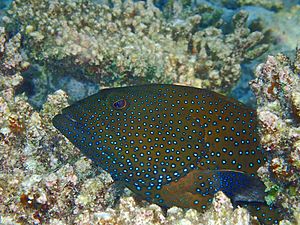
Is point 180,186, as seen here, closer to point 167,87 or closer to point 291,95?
point 167,87

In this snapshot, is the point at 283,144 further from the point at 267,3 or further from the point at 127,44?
the point at 267,3

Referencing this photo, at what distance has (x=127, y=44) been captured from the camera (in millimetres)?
6355

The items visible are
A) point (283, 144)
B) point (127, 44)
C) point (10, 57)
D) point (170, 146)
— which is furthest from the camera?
point (127, 44)

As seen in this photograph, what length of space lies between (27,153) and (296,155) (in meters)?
3.01

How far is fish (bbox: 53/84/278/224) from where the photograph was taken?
3.97 meters

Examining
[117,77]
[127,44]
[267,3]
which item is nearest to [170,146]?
[117,77]

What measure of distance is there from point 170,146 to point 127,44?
2.81 m

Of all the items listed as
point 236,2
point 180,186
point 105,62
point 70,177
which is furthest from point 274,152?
point 236,2

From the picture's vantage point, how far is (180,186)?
4000mm

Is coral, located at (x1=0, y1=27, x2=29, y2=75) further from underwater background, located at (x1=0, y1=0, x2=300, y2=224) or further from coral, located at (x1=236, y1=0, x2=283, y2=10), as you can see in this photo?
coral, located at (x1=236, y1=0, x2=283, y2=10)

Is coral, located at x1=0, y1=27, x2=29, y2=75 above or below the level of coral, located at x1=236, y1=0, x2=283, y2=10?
below

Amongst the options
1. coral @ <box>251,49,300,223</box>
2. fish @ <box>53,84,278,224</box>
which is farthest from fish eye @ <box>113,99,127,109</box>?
coral @ <box>251,49,300,223</box>

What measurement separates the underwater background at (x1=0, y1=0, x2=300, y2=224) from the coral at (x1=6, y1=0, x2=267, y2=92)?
17 mm

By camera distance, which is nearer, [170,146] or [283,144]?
[283,144]
